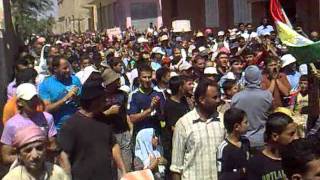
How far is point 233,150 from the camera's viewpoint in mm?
6035

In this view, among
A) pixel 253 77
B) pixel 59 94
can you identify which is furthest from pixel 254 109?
pixel 59 94

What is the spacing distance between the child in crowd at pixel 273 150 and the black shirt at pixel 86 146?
1.37m

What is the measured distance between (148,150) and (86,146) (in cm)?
253

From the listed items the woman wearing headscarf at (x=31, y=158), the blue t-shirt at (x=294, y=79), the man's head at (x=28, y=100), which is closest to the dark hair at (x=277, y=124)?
the woman wearing headscarf at (x=31, y=158)

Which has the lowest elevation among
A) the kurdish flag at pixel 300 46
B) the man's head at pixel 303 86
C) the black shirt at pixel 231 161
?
the black shirt at pixel 231 161

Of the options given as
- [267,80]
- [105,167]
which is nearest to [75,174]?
[105,167]

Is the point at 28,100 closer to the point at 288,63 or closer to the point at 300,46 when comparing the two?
the point at 300,46

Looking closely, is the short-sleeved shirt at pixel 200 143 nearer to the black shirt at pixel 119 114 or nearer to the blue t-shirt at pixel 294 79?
the black shirt at pixel 119 114

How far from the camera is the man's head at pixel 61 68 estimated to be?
8.35 m

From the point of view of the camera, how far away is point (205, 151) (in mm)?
6199

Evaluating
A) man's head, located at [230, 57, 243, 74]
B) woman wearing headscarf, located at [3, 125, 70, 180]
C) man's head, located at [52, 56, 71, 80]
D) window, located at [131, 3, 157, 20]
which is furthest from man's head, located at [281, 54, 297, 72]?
window, located at [131, 3, 157, 20]

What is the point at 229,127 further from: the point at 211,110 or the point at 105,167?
the point at 105,167

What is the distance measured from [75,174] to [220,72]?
5.81 m

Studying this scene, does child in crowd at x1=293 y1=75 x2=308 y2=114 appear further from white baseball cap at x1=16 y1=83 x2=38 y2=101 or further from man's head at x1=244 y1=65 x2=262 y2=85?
white baseball cap at x1=16 y1=83 x2=38 y2=101
